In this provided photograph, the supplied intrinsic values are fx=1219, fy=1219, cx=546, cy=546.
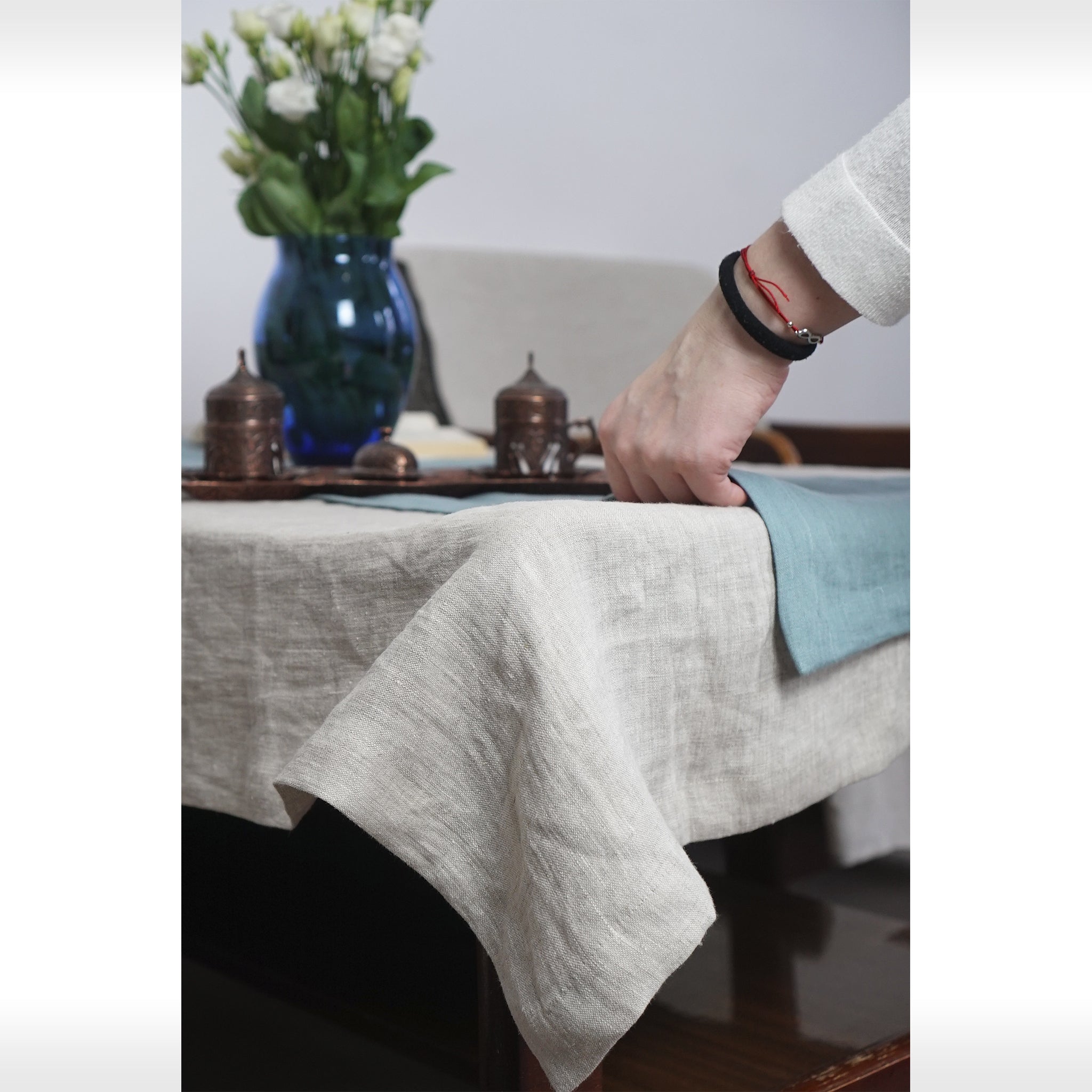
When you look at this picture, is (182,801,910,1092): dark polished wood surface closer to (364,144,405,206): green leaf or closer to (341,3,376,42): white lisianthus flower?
(364,144,405,206): green leaf

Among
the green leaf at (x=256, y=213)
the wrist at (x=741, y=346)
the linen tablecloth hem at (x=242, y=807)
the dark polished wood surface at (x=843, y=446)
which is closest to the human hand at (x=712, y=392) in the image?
the wrist at (x=741, y=346)

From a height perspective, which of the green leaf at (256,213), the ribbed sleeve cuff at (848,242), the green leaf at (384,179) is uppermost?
the green leaf at (384,179)

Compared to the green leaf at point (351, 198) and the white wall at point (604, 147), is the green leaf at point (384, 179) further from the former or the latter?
the white wall at point (604, 147)

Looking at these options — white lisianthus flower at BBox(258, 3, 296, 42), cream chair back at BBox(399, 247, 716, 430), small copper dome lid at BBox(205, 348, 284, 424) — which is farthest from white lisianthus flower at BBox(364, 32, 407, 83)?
cream chair back at BBox(399, 247, 716, 430)

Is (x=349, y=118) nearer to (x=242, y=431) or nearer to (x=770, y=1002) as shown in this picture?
(x=242, y=431)

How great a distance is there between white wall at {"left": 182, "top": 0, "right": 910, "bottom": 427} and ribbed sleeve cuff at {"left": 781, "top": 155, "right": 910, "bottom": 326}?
6.64 ft

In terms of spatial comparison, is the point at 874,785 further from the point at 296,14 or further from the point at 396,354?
the point at 296,14

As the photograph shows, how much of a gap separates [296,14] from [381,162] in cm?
18

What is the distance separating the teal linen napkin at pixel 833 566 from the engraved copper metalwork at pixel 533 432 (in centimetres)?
29

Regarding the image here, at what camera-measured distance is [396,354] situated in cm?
129

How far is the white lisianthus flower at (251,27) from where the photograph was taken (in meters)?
1.32
